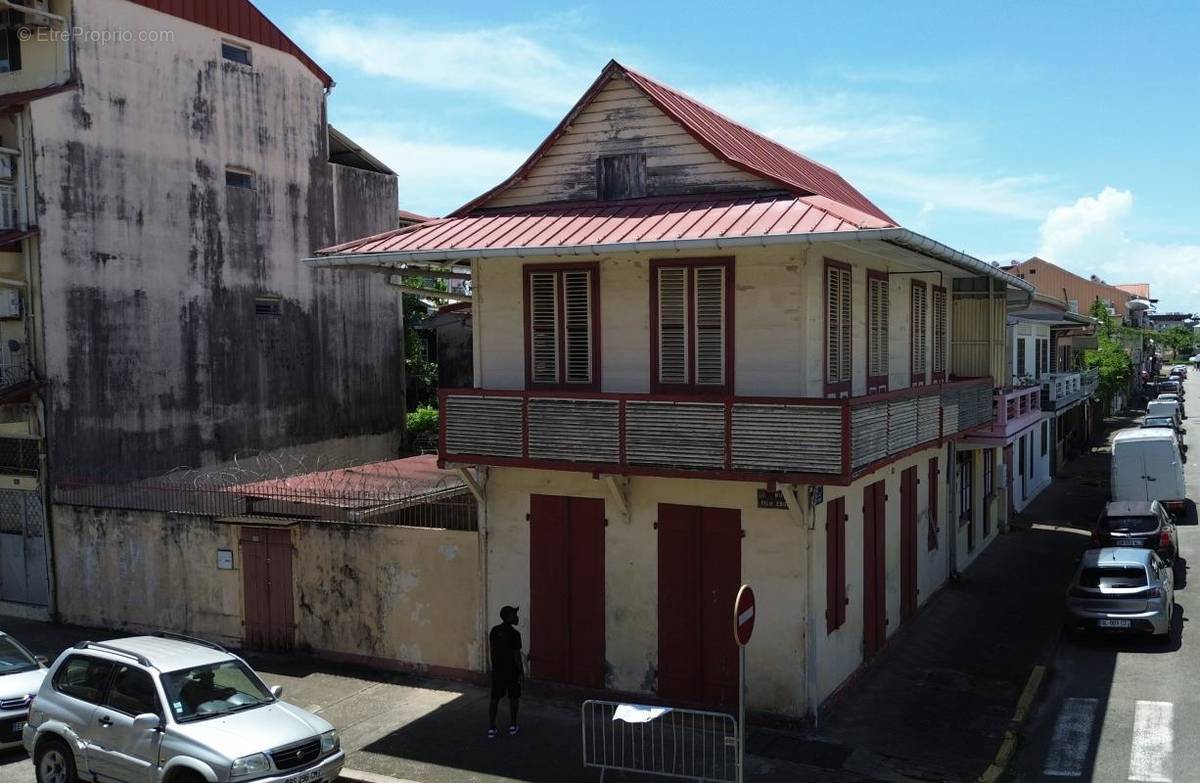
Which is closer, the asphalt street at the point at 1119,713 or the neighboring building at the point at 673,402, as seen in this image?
the asphalt street at the point at 1119,713

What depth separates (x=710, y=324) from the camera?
1376 centimetres

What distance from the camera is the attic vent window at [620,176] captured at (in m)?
15.0

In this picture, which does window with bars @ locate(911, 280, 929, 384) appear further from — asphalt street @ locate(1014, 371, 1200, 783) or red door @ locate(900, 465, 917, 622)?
asphalt street @ locate(1014, 371, 1200, 783)

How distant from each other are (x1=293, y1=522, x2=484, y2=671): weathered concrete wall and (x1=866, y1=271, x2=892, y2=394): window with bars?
681cm

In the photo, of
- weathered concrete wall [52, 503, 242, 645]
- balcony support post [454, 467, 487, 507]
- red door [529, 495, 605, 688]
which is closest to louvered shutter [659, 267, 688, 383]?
red door [529, 495, 605, 688]

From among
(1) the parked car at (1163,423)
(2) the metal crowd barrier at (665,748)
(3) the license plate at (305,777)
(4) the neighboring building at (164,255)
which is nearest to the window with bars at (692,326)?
(2) the metal crowd barrier at (665,748)

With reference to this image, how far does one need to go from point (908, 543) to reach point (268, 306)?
643 inches

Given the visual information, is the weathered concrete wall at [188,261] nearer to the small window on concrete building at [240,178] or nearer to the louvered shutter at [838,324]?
the small window on concrete building at [240,178]

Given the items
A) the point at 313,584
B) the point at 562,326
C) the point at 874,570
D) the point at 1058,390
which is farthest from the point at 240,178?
the point at 1058,390

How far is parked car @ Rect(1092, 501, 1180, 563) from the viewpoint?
69.8 feet

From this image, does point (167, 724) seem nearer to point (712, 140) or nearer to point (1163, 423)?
point (712, 140)

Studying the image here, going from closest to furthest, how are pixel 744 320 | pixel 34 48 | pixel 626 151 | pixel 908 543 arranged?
1. pixel 744 320
2. pixel 626 151
3. pixel 908 543
4. pixel 34 48

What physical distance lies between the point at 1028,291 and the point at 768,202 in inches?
422

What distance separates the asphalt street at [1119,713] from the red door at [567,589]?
587cm
